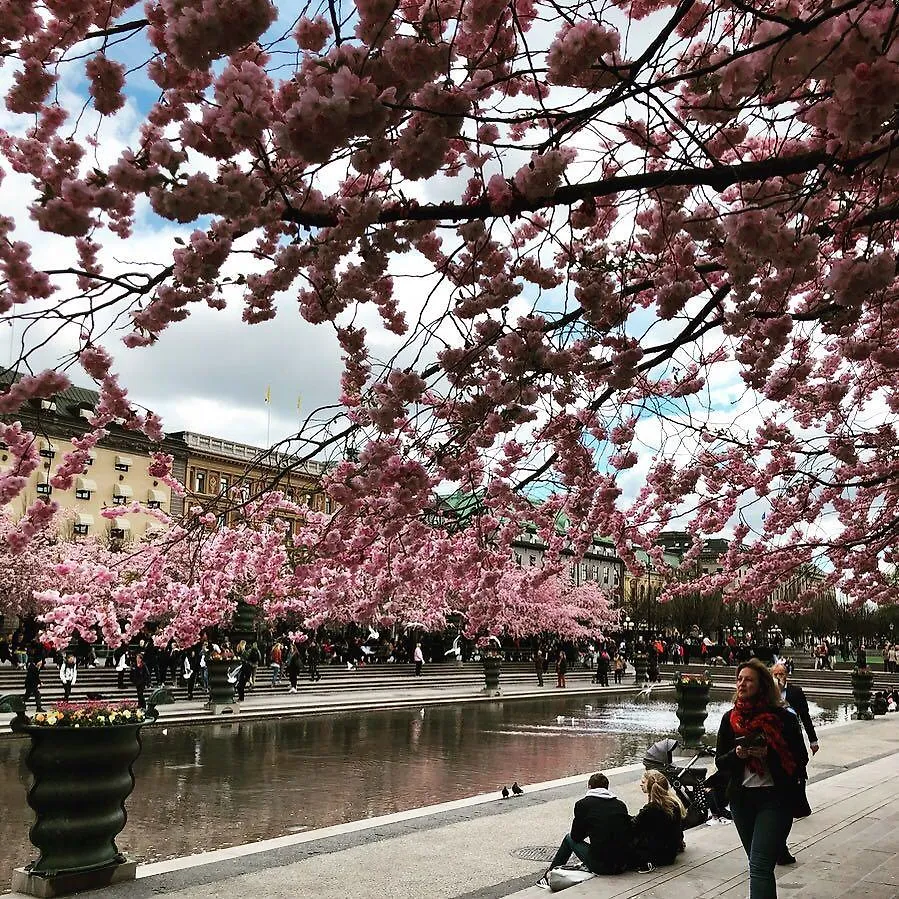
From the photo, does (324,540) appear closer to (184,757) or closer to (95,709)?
(95,709)

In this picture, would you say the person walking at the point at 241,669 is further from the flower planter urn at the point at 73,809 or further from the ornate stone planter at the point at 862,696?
the flower planter urn at the point at 73,809

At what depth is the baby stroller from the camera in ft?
29.8

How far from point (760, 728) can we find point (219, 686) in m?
A: 21.4

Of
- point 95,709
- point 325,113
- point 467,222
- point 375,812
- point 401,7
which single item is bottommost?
point 375,812

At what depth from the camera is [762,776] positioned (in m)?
5.55

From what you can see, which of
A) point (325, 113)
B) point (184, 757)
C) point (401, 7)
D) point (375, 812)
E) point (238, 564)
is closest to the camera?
point (325, 113)

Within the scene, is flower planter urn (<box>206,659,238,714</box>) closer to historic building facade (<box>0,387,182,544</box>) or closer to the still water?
the still water

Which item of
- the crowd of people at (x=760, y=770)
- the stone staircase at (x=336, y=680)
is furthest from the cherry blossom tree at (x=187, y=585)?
the stone staircase at (x=336, y=680)

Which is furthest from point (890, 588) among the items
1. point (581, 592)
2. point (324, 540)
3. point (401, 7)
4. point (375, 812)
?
point (581, 592)

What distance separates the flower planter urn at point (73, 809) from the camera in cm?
696

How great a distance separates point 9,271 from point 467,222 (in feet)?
9.46

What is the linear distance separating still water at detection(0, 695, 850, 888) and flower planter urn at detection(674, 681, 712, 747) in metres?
1.54

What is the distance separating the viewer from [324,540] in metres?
10.0

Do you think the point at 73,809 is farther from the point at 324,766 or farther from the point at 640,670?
the point at 640,670
